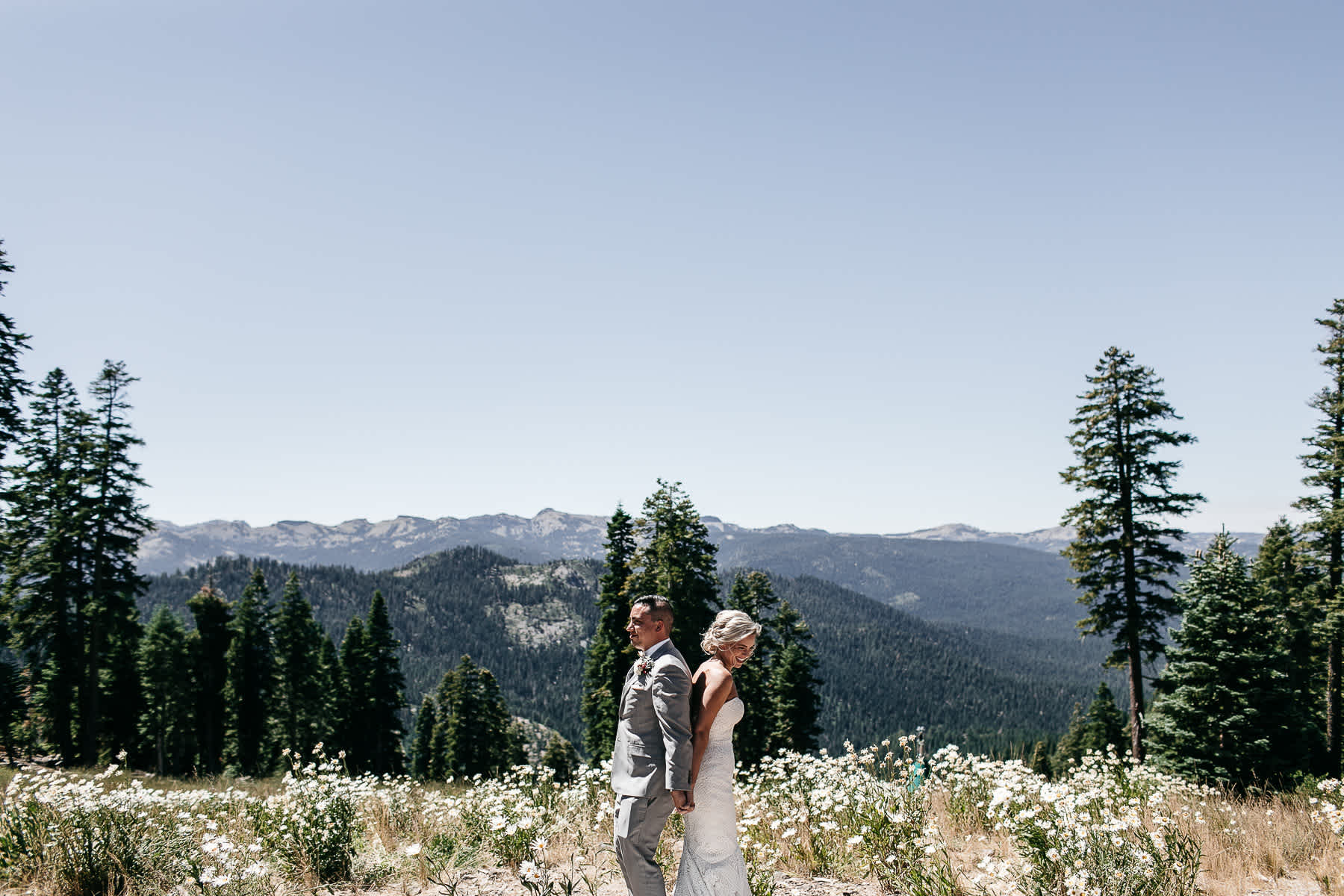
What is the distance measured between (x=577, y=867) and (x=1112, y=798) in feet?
18.7

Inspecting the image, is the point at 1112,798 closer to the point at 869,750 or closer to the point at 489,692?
the point at 869,750

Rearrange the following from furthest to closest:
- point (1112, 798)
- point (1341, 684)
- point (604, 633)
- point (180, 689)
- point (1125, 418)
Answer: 1. point (180, 689)
2. point (604, 633)
3. point (1341, 684)
4. point (1125, 418)
5. point (1112, 798)

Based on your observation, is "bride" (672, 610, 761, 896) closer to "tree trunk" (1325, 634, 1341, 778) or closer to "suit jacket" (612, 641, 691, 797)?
"suit jacket" (612, 641, 691, 797)

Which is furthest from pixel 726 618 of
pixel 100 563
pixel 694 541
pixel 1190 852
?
pixel 100 563

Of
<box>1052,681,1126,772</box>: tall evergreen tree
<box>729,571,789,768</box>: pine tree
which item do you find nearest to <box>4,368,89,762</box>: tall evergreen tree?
<box>729,571,789,768</box>: pine tree

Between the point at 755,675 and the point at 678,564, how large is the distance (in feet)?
28.5

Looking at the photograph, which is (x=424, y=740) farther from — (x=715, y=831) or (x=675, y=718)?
(x=675, y=718)

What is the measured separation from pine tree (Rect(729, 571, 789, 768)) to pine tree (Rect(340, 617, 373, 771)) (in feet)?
66.2

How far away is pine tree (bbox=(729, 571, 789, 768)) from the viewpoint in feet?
92.1

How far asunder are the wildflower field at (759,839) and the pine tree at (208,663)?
102ft

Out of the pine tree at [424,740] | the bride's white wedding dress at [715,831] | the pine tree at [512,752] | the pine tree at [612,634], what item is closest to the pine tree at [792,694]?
the pine tree at [612,634]

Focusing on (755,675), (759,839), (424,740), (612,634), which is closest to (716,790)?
(759,839)

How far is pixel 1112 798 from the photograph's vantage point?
7598mm

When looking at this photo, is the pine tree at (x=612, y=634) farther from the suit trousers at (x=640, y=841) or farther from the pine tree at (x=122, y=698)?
the pine tree at (x=122, y=698)
